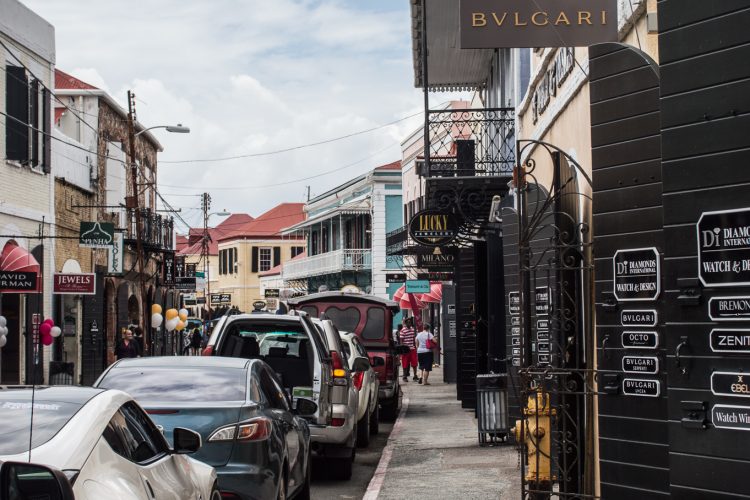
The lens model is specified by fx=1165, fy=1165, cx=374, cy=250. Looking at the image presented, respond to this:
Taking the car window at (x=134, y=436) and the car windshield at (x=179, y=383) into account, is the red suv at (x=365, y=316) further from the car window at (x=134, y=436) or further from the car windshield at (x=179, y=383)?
the car window at (x=134, y=436)

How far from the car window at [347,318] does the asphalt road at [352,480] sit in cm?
561

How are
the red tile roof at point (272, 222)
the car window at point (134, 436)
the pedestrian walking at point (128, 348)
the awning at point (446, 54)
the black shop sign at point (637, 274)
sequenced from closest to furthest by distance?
the car window at point (134, 436), the black shop sign at point (637, 274), the awning at point (446, 54), the pedestrian walking at point (128, 348), the red tile roof at point (272, 222)

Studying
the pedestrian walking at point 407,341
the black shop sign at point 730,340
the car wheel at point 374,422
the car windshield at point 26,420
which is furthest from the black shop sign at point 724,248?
the pedestrian walking at point 407,341

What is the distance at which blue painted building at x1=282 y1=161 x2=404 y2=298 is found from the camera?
Result: 57.0 metres

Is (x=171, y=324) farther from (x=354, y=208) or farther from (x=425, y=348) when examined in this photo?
(x=354, y=208)

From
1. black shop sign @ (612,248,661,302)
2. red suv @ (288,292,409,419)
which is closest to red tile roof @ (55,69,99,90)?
red suv @ (288,292,409,419)

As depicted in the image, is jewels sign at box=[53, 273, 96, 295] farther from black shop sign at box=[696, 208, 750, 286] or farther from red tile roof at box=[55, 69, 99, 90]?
black shop sign at box=[696, 208, 750, 286]

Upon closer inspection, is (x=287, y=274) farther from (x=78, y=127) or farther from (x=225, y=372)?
(x=225, y=372)

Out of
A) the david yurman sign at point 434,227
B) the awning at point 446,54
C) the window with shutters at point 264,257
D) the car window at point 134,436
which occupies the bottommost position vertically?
the car window at point 134,436

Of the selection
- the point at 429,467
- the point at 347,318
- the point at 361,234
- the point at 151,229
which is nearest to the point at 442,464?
the point at 429,467

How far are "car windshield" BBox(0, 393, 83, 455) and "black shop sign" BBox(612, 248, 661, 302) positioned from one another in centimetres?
453

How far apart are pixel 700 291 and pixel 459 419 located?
15.0 meters

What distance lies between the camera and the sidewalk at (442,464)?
1223cm

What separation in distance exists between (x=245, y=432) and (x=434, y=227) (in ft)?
45.7
